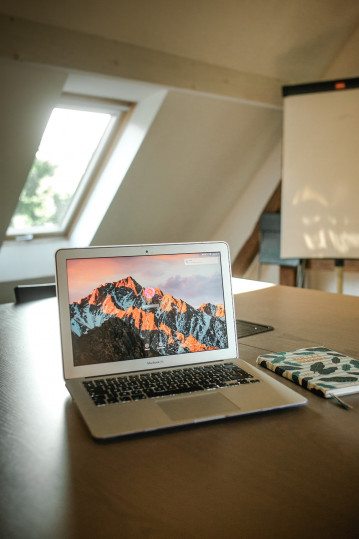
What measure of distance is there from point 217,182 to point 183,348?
12.0 ft

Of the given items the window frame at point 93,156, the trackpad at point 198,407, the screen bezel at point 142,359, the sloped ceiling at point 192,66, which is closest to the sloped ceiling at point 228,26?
the sloped ceiling at point 192,66

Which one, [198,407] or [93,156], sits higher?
[93,156]

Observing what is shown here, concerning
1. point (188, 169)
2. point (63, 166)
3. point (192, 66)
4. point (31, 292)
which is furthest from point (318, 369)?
point (63, 166)

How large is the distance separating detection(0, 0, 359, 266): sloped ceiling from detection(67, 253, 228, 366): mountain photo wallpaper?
76.4 inches

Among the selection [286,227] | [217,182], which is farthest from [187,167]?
[286,227]

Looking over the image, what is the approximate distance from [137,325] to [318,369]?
17.1 inches

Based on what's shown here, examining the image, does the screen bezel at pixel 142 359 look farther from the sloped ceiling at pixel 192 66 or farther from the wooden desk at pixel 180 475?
the sloped ceiling at pixel 192 66

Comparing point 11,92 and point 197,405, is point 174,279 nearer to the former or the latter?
point 197,405

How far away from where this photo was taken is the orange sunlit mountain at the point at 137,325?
1.15 meters

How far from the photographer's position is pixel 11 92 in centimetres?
294

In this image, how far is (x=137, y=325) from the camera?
1188mm

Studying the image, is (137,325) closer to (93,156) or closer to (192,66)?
(192,66)

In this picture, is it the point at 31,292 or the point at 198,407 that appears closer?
the point at 198,407

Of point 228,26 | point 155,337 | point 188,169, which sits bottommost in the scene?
point 155,337
